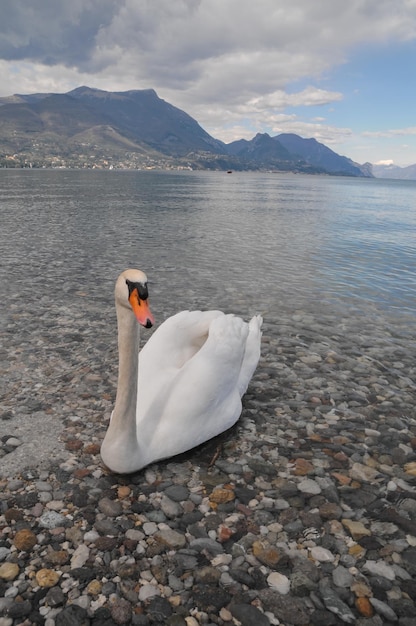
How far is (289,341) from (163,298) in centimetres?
542

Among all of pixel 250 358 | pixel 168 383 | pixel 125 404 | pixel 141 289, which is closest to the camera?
pixel 141 289

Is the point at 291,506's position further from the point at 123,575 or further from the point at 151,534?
the point at 123,575

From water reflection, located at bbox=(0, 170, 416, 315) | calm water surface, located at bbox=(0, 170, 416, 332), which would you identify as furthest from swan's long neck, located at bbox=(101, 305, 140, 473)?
water reflection, located at bbox=(0, 170, 416, 315)

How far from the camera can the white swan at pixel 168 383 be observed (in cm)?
576

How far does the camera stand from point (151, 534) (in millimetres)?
5582

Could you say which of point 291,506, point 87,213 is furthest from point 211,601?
point 87,213

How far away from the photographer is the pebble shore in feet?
15.5

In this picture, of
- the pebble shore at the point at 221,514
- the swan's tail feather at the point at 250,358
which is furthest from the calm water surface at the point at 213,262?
the pebble shore at the point at 221,514

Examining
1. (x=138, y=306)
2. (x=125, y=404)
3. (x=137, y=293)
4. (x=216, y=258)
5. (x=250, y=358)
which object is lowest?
(x=216, y=258)

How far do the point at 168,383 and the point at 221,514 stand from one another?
6.74 ft

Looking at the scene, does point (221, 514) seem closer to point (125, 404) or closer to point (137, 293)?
point (125, 404)

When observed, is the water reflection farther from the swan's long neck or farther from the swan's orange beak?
the swan's orange beak

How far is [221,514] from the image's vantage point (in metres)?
5.98

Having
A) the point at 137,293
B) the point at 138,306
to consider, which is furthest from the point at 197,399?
the point at 137,293
